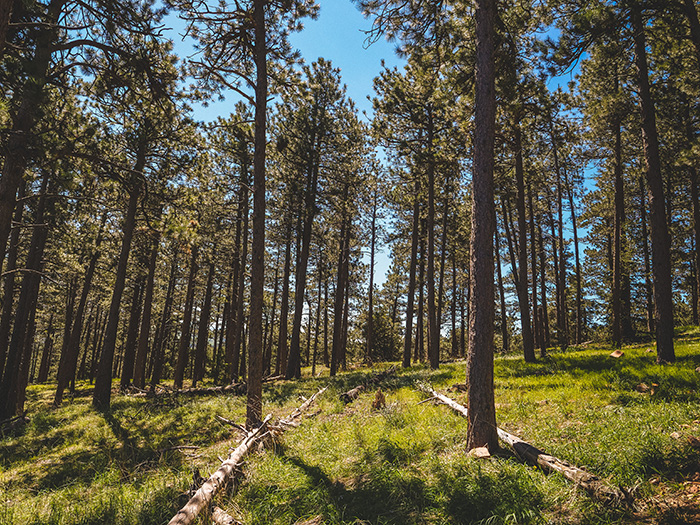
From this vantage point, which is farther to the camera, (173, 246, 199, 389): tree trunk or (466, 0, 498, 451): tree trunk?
(173, 246, 199, 389): tree trunk

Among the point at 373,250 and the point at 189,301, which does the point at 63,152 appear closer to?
the point at 189,301

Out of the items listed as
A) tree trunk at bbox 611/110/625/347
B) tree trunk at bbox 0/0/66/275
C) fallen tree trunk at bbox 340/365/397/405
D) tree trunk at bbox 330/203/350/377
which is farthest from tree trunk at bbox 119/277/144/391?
tree trunk at bbox 611/110/625/347

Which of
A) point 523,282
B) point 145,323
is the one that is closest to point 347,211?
point 523,282

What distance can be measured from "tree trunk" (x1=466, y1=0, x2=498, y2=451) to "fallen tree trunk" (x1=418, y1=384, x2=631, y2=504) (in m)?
0.34

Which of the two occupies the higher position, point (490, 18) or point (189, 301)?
point (490, 18)

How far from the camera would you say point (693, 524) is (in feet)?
9.50

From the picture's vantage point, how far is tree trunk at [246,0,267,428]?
7289 mm

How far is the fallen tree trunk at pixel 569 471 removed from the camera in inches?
132

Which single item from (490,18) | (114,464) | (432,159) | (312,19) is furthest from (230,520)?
(432,159)

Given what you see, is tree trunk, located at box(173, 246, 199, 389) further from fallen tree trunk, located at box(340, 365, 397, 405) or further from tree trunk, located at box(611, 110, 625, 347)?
tree trunk, located at box(611, 110, 625, 347)

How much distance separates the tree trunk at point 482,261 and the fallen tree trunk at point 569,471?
344 mm

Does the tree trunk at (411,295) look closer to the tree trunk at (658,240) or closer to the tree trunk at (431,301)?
the tree trunk at (431,301)

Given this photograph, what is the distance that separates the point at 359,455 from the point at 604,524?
333cm

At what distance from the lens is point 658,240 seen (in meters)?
8.93
